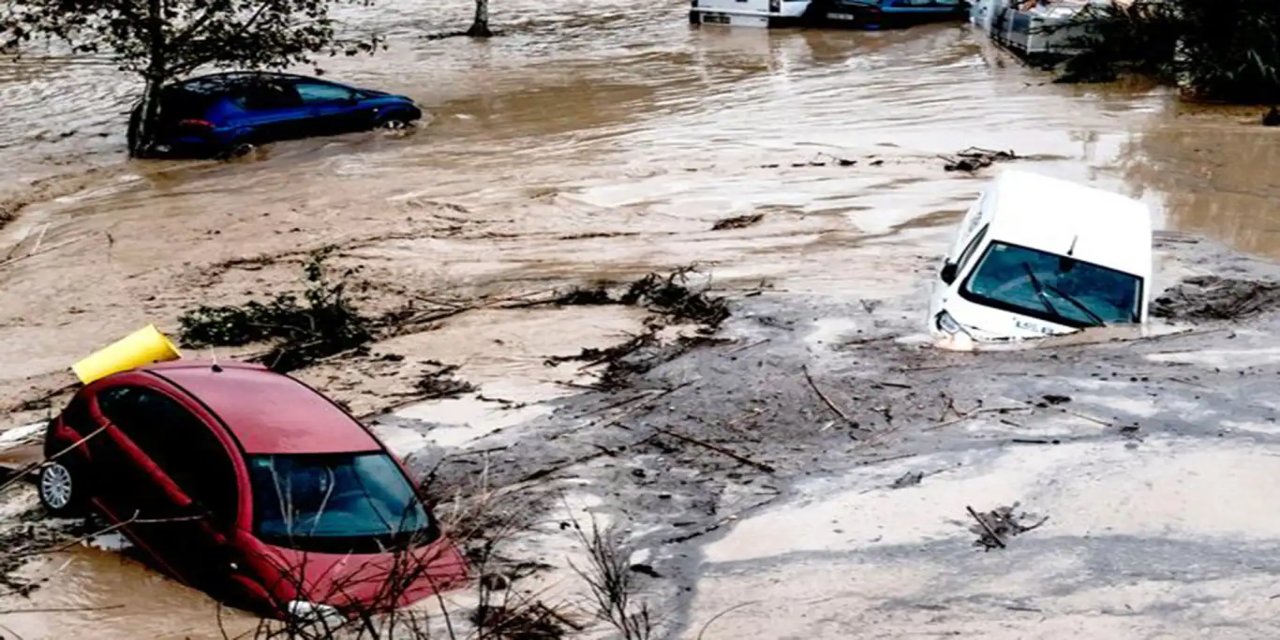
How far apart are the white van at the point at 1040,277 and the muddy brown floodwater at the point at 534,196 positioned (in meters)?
1.44

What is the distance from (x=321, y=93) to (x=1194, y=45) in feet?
49.1

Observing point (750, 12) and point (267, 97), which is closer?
point (267, 97)

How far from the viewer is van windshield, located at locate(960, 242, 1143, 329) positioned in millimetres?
12477

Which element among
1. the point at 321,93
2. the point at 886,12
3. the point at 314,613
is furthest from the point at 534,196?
the point at 886,12

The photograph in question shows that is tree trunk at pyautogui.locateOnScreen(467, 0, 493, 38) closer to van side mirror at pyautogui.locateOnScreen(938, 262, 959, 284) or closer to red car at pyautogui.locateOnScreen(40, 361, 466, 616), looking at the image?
van side mirror at pyautogui.locateOnScreen(938, 262, 959, 284)

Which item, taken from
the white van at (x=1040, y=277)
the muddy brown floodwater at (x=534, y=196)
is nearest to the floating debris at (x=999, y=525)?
the muddy brown floodwater at (x=534, y=196)

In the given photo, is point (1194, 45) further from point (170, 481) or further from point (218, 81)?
point (170, 481)

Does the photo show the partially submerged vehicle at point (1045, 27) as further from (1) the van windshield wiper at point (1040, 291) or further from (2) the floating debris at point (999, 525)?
(2) the floating debris at point (999, 525)

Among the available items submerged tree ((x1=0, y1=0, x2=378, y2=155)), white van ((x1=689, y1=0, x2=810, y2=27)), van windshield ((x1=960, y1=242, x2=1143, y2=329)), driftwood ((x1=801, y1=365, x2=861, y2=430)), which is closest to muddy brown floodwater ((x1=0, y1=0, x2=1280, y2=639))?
submerged tree ((x1=0, y1=0, x2=378, y2=155))

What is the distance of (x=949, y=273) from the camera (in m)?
13.0

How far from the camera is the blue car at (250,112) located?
22016mm

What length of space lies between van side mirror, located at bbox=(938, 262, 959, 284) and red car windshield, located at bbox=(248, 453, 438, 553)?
589 centimetres

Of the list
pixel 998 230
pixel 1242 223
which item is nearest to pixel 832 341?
pixel 998 230

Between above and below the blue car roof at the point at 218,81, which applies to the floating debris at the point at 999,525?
below
